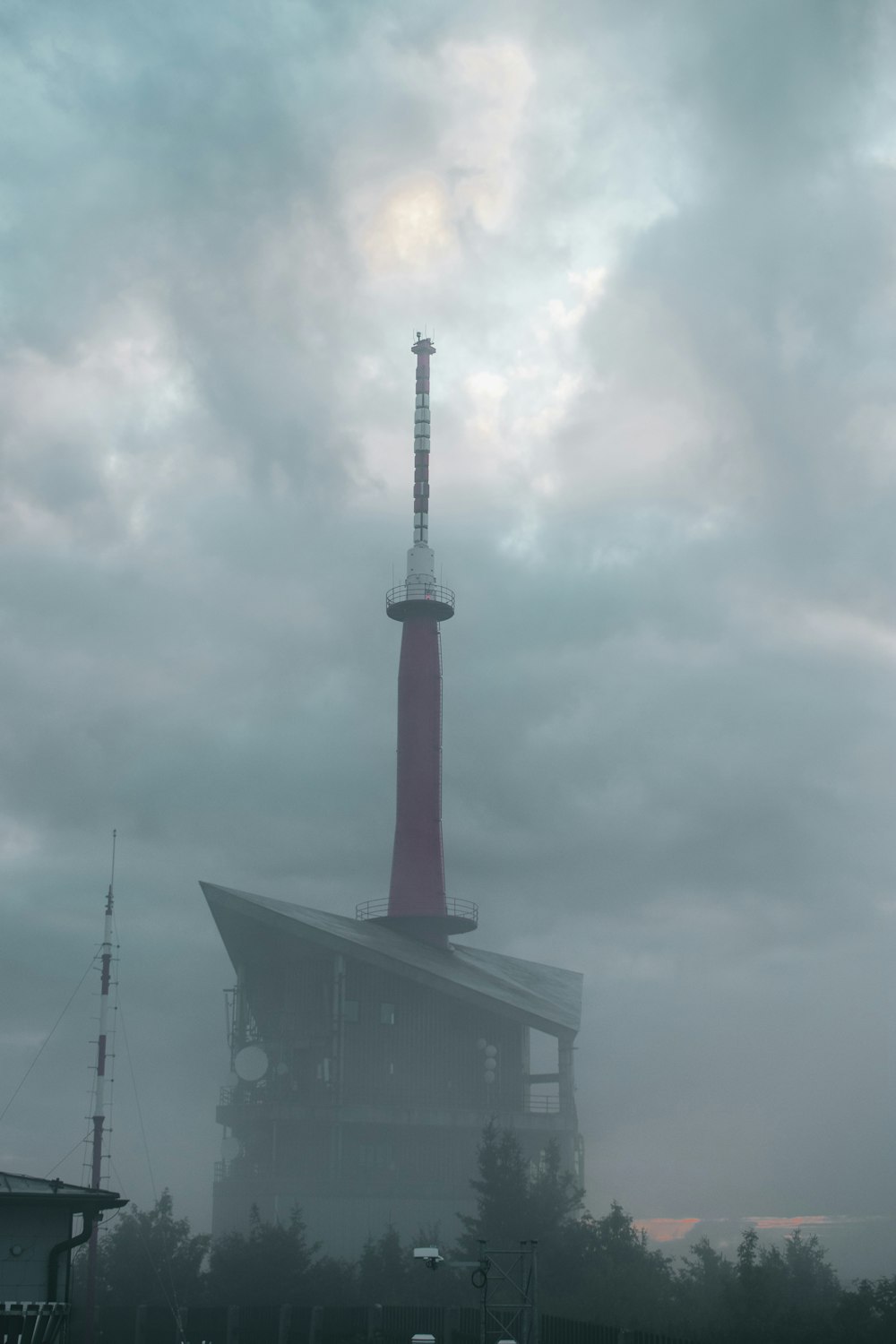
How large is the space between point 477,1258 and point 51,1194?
72.8ft

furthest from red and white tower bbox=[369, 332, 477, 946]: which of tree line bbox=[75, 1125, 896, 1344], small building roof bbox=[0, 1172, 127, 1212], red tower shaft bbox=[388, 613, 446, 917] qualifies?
small building roof bbox=[0, 1172, 127, 1212]

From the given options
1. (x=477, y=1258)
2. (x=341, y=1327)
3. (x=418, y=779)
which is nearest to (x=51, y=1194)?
(x=341, y=1327)

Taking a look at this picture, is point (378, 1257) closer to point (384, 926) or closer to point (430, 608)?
point (384, 926)

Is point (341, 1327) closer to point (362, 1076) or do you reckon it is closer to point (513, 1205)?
point (513, 1205)

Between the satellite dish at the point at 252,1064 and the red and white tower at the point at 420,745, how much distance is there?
10397mm

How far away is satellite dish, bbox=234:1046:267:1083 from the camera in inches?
2488

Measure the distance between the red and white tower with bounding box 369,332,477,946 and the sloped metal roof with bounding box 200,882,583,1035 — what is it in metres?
1.81

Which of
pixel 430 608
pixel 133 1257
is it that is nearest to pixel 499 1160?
pixel 133 1257

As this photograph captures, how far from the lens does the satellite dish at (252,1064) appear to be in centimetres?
6319

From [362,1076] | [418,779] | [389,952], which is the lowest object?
[362,1076]

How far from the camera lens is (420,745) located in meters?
72.8

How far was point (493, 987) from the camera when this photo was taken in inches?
2569

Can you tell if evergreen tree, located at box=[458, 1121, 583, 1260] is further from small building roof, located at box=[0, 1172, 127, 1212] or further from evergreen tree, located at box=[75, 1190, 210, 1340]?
small building roof, located at box=[0, 1172, 127, 1212]

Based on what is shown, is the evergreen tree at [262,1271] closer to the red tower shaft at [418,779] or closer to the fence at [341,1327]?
the fence at [341,1327]
